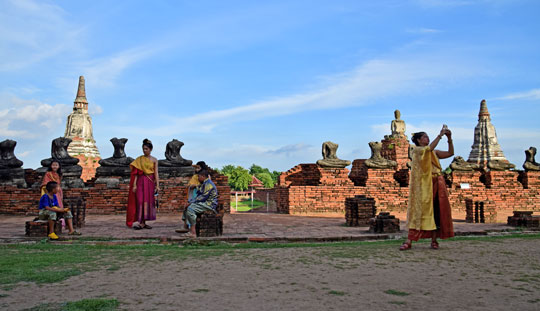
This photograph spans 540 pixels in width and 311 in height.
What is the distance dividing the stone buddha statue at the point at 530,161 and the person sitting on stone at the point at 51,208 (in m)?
16.9

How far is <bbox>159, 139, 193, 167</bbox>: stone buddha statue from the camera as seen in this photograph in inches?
500

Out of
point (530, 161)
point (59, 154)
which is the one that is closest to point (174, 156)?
point (59, 154)

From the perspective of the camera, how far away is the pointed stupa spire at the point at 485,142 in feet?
106

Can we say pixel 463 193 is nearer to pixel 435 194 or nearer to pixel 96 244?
pixel 435 194

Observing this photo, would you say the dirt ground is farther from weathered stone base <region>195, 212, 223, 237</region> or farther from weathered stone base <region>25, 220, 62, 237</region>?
weathered stone base <region>25, 220, 62, 237</region>

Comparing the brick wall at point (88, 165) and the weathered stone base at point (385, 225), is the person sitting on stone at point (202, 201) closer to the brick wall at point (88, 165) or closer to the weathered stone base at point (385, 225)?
the weathered stone base at point (385, 225)

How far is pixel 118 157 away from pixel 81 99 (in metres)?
19.8

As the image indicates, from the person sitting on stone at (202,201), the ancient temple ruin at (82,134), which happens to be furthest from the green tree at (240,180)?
the person sitting on stone at (202,201)

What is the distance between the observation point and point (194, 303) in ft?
9.50

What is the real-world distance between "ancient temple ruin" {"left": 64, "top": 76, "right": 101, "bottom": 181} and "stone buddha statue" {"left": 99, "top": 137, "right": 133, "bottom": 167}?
13492 mm

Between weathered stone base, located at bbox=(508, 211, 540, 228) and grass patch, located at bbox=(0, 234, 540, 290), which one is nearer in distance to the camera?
grass patch, located at bbox=(0, 234, 540, 290)

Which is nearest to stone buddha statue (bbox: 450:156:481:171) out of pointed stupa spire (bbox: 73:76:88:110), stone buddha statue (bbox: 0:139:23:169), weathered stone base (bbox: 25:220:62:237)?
weathered stone base (bbox: 25:220:62:237)

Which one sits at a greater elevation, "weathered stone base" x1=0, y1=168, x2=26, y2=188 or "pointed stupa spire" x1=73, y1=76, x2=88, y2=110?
"pointed stupa spire" x1=73, y1=76, x2=88, y2=110

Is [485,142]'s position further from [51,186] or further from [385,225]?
[51,186]
